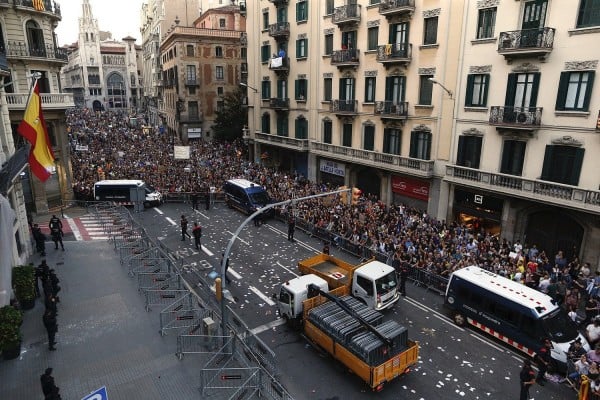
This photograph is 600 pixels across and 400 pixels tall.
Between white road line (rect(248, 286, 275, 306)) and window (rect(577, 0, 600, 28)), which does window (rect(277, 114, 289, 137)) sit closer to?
white road line (rect(248, 286, 275, 306))

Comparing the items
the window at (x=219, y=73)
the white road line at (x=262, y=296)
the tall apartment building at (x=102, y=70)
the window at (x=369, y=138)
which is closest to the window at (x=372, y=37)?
the window at (x=369, y=138)

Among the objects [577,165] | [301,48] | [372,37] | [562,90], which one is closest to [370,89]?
[372,37]

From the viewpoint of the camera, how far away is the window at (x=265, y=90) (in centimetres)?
4306

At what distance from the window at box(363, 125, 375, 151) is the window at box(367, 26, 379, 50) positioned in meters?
5.96

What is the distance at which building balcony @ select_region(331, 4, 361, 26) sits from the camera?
30531mm

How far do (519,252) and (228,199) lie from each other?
21.9 metres

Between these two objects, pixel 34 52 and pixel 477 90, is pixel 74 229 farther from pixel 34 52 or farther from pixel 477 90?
pixel 477 90

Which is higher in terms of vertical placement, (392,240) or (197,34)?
(197,34)

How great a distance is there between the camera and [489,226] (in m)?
25.2

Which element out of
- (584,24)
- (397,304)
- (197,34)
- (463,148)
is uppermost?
Result: (197,34)

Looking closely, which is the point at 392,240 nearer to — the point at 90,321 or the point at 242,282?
the point at 242,282

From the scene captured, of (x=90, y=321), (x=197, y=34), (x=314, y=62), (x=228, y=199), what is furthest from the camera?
(x=197, y=34)

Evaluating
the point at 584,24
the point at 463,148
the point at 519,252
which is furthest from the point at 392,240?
the point at 584,24

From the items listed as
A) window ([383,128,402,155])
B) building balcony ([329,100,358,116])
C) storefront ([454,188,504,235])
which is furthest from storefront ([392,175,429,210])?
building balcony ([329,100,358,116])
